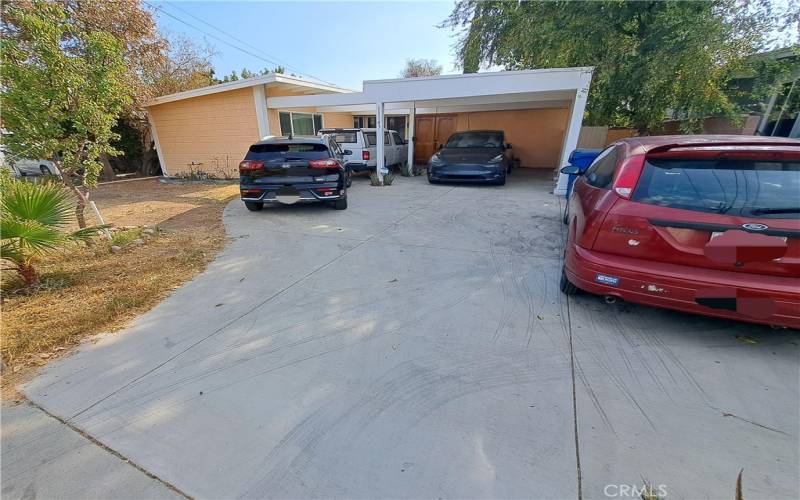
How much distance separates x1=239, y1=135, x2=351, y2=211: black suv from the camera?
5930 mm

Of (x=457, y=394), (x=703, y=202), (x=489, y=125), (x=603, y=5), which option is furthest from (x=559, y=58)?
(x=457, y=394)

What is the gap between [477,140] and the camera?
10.6 metres

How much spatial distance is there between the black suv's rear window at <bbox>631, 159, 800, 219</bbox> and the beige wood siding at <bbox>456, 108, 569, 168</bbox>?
12.8m

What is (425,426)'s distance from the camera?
1862 mm

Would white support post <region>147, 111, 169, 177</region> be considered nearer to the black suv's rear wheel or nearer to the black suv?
the black suv

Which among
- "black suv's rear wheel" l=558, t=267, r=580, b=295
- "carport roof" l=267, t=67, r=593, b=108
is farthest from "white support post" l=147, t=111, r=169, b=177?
"black suv's rear wheel" l=558, t=267, r=580, b=295

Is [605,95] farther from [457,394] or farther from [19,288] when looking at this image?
[19,288]

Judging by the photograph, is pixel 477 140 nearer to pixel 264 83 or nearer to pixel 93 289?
pixel 264 83

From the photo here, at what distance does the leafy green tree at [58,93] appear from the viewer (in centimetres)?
434

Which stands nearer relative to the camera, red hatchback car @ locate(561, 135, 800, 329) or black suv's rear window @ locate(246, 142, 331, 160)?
red hatchback car @ locate(561, 135, 800, 329)

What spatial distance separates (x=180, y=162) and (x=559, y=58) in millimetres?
14546

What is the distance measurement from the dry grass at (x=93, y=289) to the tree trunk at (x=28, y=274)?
0.09m

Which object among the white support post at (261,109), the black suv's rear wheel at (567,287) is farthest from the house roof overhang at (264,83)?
the black suv's rear wheel at (567,287)

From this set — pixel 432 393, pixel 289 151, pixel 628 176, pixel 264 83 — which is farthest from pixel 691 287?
pixel 264 83
